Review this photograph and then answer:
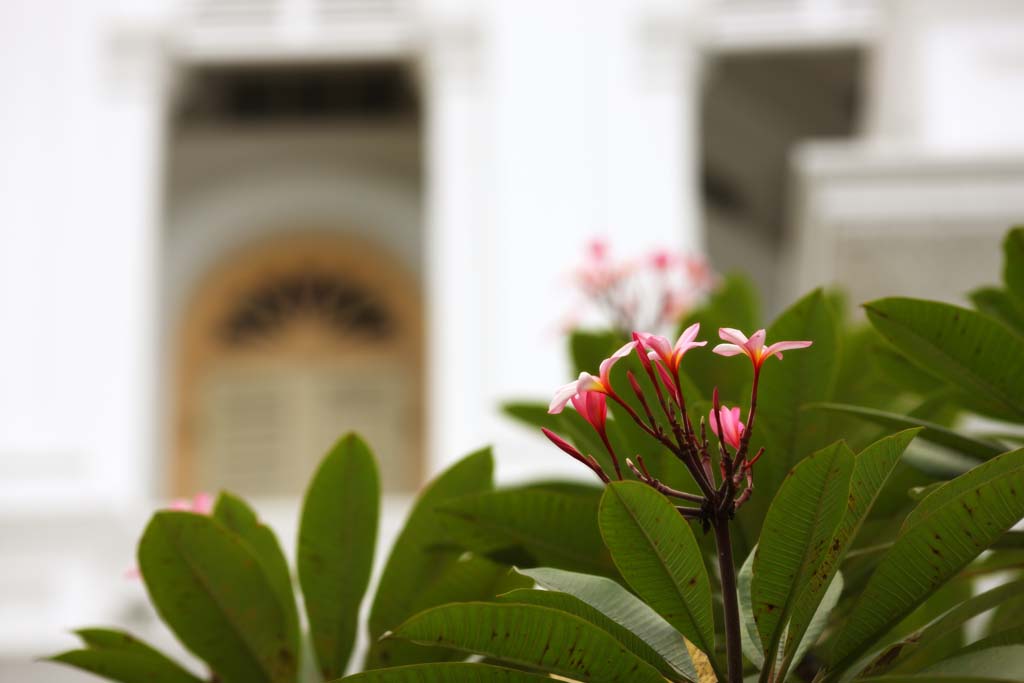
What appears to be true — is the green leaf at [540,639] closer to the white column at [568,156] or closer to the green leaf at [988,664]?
the green leaf at [988,664]

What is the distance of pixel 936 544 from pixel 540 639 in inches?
10.9

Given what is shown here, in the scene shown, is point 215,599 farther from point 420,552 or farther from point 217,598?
point 420,552

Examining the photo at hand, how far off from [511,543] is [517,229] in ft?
17.5

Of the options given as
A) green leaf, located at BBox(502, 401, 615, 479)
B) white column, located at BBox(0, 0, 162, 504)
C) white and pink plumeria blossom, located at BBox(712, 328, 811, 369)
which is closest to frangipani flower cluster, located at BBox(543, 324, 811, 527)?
white and pink plumeria blossom, located at BBox(712, 328, 811, 369)

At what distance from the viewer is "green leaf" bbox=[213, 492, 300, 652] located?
148 cm

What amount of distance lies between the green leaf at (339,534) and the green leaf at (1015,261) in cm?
59

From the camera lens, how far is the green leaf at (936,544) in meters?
1.10

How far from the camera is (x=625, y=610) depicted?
1.20m

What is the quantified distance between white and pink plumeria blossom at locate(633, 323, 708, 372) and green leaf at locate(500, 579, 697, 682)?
0.58 feet

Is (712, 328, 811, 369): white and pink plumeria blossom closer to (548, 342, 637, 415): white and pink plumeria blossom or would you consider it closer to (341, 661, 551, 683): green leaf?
(548, 342, 637, 415): white and pink plumeria blossom

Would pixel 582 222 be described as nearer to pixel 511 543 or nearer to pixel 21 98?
pixel 21 98

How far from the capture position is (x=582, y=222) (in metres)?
6.68

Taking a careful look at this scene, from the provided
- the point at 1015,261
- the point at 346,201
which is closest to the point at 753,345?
the point at 1015,261

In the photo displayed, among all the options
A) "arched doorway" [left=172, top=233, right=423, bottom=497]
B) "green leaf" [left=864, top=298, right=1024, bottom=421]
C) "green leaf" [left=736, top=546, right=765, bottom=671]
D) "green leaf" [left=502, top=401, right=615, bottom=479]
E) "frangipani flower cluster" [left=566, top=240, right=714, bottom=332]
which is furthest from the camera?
"arched doorway" [left=172, top=233, right=423, bottom=497]
